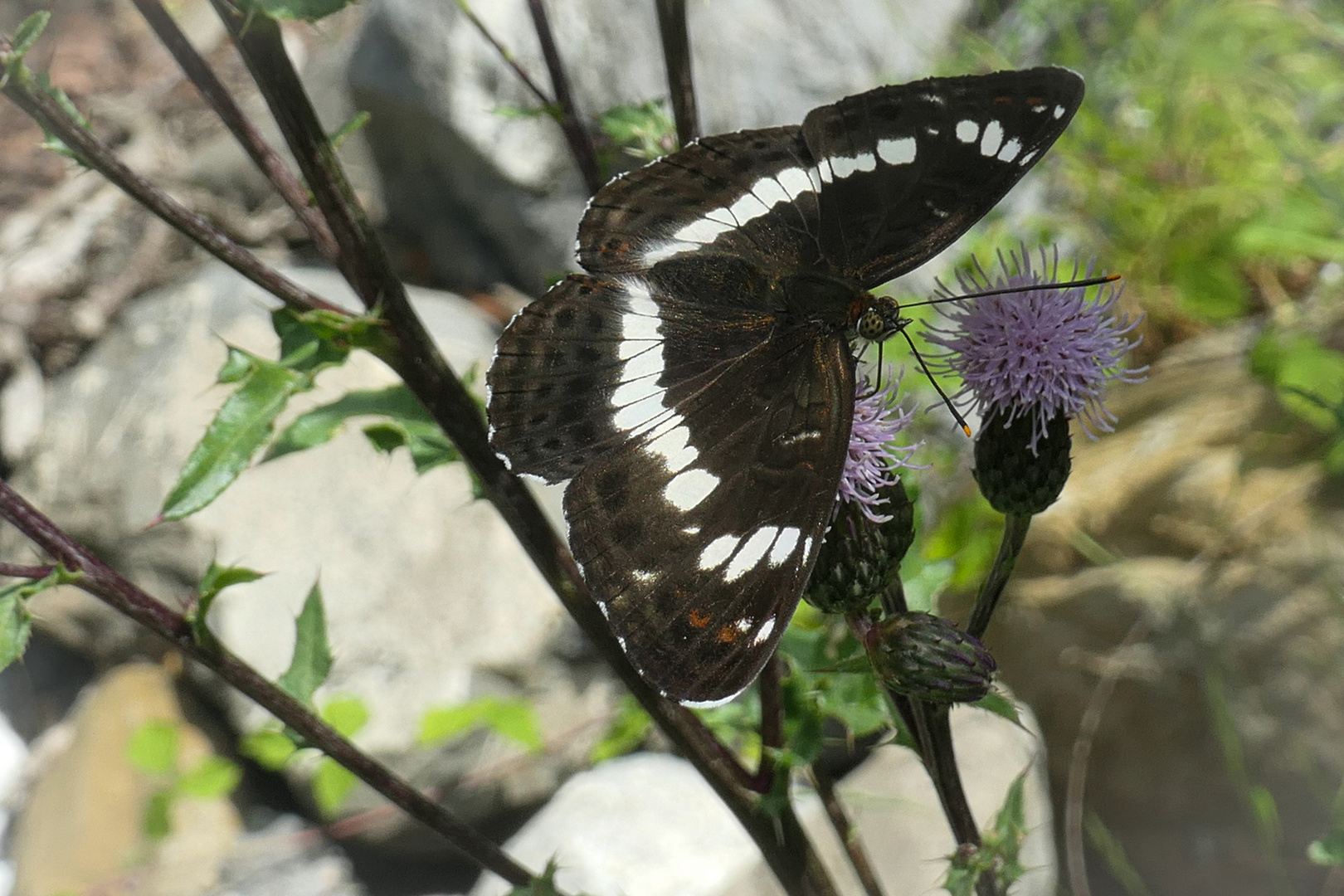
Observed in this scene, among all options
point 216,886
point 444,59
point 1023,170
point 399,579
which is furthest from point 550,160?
point 1023,170

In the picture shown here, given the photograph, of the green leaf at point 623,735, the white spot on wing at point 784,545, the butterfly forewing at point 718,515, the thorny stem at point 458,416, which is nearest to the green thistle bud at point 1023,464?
the butterfly forewing at point 718,515

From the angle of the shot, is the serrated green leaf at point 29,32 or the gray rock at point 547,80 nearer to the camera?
the serrated green leaf at point 29,32

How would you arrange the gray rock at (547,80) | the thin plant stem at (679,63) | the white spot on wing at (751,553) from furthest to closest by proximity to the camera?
the gray rock at (547,80) → the thin plant stem at (679,63) → the white spot on wing at (751,553)

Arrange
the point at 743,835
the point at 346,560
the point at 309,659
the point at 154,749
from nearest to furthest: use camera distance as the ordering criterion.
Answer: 1. the point at 309,659
2. the point at 743,835
3. the point at 154,749
4. the point at 346,560

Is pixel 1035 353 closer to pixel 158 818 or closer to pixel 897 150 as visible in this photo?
pixel 897 150

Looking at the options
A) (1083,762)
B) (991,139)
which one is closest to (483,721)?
(1083,762)

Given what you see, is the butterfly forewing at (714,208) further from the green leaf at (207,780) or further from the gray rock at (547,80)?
the green leaf at (207,780)

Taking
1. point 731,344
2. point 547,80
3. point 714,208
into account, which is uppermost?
point 547,80
